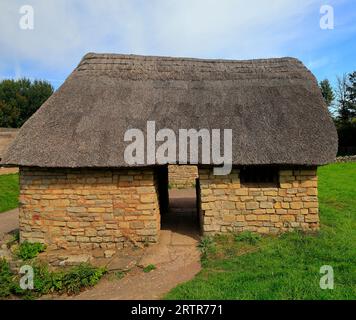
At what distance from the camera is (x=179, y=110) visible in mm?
7332

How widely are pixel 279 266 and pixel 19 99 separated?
34.6 m

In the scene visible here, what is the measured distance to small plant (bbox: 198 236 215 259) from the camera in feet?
20.0

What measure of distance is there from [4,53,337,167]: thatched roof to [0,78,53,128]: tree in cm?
2738

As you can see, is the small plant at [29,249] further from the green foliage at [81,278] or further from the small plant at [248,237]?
the small plant at [248,237]

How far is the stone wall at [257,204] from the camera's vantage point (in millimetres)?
6715

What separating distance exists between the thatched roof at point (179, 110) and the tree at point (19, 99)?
27.4 metres

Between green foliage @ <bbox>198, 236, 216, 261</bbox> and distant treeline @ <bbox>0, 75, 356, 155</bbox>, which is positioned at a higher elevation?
distant treeline @ <bbox>0, 75, 356, 155</bbox>

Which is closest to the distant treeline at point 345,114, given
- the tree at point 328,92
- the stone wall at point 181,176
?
the tree at point 328,92

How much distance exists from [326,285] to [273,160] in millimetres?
2686

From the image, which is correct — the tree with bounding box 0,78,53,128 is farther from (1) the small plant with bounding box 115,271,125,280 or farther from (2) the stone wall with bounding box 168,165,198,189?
(1) the small plant with bounding box 115,271,125,280

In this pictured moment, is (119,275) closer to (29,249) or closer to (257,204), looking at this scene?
(29,249)

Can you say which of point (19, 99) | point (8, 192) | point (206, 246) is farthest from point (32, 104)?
point (206, 246)

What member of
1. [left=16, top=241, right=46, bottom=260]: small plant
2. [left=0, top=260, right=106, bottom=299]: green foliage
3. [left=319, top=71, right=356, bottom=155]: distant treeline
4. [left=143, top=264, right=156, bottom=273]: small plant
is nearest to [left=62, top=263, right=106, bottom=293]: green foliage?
[left=0, top=260, right=106, bottom=299]: green foliage
